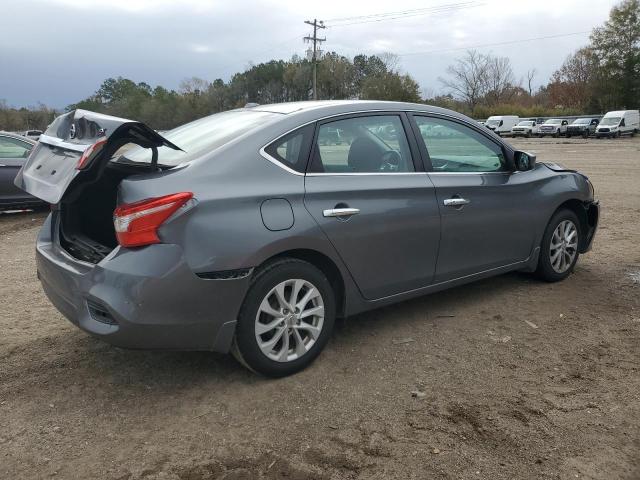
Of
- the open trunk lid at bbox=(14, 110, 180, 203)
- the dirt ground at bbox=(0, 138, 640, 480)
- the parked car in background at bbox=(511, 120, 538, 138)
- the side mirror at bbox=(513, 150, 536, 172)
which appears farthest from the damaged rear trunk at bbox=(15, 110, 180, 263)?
the parked car in background at bbox=(511, 120, 538, 138)

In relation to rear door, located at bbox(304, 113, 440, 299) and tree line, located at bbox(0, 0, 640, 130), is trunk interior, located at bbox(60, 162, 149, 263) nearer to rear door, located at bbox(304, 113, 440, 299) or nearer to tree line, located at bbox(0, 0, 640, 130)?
rear door, located at bbox(304, 113, 440, 299)

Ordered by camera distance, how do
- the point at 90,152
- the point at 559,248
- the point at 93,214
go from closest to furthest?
the point at 90,152 → the point at 93,214 → the point at 559,248

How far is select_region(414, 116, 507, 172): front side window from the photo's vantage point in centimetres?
412

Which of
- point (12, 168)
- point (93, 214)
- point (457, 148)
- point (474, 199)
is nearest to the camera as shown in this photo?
point (93, 214)

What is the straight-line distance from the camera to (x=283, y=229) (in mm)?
3154

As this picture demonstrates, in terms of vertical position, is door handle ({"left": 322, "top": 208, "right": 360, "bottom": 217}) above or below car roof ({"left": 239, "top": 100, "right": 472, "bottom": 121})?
below

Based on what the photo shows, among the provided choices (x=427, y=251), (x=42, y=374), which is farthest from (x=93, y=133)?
(x=427, y=251)

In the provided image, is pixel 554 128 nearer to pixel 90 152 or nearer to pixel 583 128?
pixel 583 128

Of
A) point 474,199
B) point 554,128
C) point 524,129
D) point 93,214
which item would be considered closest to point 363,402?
point 474,199

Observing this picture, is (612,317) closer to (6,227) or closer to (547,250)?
(547,250)

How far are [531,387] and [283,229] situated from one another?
1712 mm

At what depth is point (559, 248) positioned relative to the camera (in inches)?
200

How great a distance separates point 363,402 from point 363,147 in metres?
1.68

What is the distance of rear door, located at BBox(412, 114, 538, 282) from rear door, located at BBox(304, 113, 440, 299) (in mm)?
144
